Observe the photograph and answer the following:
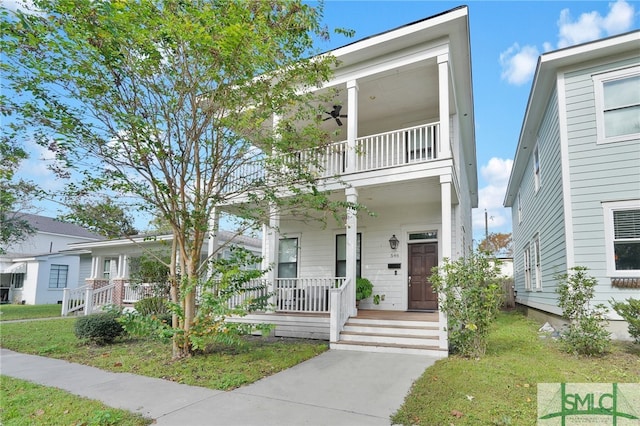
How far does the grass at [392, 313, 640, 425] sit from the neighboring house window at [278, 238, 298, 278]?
251 inches

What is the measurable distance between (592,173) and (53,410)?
9.78 meters

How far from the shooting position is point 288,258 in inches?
477

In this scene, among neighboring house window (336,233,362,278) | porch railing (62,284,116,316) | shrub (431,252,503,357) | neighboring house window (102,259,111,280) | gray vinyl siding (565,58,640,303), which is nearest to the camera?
shrub (431,252,503,357)

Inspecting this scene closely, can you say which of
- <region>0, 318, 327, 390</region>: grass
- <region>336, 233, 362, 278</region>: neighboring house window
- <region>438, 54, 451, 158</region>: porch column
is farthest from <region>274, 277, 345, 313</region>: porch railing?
<region>438, 54, 451, 158</region>: porch column

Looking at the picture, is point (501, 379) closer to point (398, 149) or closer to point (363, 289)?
point (398, 149)

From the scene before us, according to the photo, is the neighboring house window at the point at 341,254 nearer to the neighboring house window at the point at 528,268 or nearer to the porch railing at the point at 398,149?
the porch railing at the point at 398,149

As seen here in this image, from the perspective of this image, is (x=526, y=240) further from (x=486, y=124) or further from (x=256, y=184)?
(x=256, y=184)

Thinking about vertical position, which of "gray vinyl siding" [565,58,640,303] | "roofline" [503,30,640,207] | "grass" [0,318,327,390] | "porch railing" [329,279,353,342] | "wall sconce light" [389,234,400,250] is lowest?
"grass" [0,318,327,390]

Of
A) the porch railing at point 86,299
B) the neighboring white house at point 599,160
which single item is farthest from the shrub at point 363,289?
the porch railing at point 86,299

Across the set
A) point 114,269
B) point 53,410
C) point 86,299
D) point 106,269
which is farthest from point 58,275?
point 53,410

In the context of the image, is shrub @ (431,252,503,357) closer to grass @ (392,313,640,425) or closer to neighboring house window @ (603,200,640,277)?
grass @ (392,313,640,425)

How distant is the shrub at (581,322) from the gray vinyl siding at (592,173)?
110cm

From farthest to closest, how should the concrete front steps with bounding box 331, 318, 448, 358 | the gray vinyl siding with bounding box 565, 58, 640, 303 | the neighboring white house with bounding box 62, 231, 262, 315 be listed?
the neighboring white house with bounding box 62, 231, 262, 315, the gray vinyl siding with bounding box 565, 58, 640, 303, the concrete front steps with bounding box 331, 318, 448, 358

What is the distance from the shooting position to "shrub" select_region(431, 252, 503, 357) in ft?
19.7
